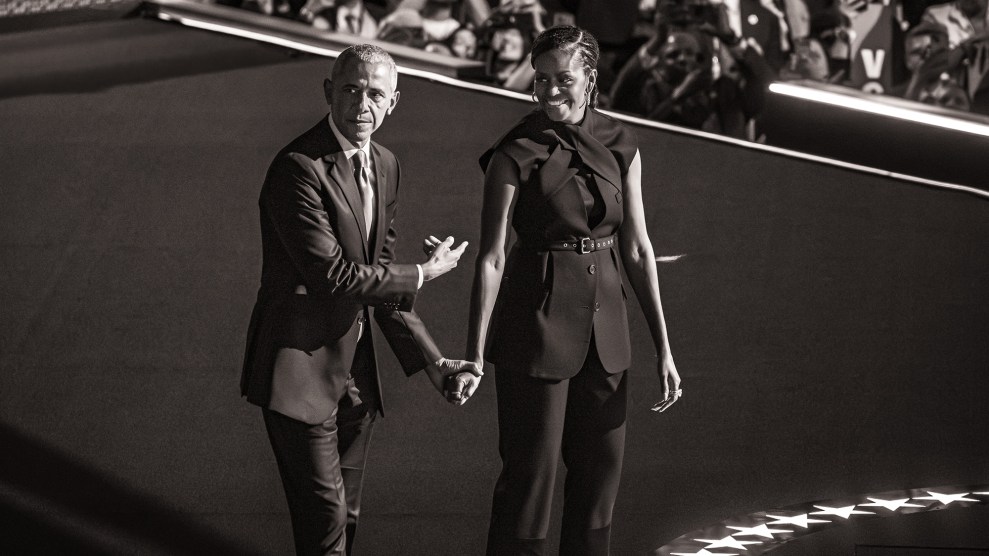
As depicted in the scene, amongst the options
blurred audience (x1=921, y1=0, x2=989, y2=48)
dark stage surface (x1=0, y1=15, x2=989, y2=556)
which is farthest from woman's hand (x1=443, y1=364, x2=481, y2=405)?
blurred audience (x1=921, y1=0, x2=989, y2=48)

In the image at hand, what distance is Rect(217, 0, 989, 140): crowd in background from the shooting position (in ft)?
26.2

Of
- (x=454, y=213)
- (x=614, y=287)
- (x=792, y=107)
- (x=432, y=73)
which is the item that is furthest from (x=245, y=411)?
(x=792, y=107)

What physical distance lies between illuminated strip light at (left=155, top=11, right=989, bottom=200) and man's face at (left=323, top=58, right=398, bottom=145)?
4.28 meters

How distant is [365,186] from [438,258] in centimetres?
30

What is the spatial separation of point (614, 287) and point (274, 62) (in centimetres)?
513

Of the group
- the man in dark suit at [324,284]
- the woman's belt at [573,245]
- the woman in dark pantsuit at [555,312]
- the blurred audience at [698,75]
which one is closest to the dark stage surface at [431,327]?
the blurred audience at [698,75]

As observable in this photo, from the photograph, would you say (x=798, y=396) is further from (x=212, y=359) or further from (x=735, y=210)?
(x=212, y=359)

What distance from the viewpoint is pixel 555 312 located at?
3754mm

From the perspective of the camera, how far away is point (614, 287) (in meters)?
3.84

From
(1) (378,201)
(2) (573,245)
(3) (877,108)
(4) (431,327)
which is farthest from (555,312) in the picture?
(3) (877,108)

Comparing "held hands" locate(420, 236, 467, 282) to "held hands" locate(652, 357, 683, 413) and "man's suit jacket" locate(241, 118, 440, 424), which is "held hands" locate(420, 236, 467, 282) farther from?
"held hands" locate(652, 357, 683, 413)

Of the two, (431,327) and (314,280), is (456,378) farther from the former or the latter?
(431,327)

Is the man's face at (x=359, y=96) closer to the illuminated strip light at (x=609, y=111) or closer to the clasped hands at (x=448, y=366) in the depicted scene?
the clasped hands at (x=448, y=366)

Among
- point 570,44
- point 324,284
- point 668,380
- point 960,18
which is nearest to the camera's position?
point 324,284
